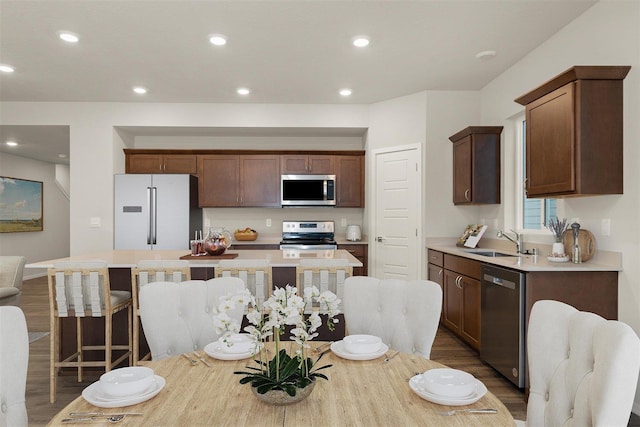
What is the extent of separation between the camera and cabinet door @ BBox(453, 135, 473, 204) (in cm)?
424

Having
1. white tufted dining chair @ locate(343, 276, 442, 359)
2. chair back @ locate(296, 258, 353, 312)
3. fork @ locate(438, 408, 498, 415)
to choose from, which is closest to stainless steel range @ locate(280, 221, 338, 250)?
chair back @ locate(296, 258, 353, 312)

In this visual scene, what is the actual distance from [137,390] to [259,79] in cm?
375

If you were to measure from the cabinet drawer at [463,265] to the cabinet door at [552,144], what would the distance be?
72cm

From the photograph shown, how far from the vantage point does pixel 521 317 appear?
2.65 metres

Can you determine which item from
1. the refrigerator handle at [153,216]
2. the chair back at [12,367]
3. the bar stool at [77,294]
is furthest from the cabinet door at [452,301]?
the refrigerator handle at [153,216]

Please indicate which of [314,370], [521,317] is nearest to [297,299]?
[314,370]

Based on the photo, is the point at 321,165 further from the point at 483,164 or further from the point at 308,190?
the point at 483,164

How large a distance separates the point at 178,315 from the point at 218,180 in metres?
3.93

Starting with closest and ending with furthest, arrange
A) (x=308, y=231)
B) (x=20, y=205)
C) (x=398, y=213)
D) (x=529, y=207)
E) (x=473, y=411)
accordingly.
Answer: (x=473, y=411), (x=529, y=207), (x=398, y=213), (x=308, y=231), (x=20, y=205)

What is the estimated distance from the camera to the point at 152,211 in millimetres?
5094

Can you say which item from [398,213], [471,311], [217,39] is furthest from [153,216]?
[471,311]

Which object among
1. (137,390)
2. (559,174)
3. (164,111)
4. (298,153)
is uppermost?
(164,111)

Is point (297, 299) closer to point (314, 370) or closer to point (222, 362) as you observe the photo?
point (314, 370)

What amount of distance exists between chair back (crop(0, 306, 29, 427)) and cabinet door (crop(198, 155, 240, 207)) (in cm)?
430
